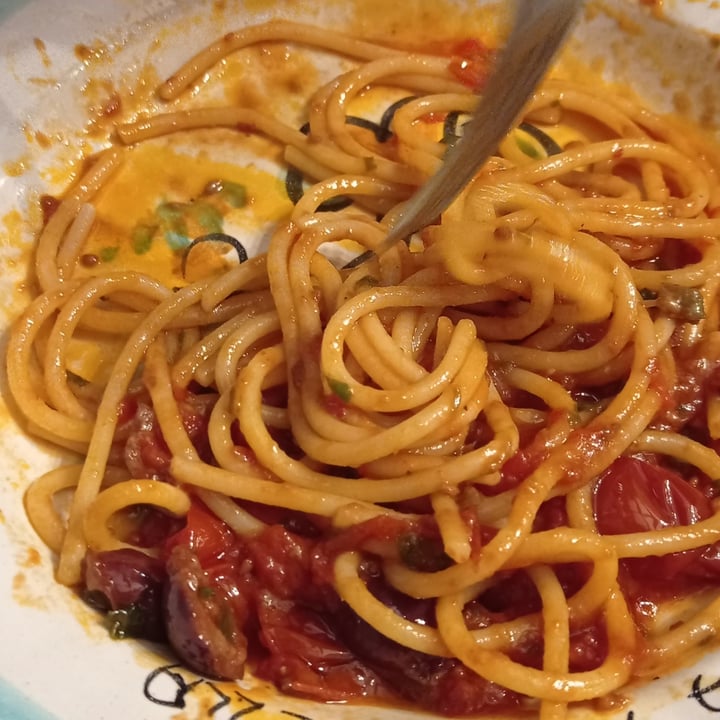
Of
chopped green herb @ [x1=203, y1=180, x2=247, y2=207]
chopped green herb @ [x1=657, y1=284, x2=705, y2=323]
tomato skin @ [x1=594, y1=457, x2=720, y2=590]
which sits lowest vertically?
tomato skin @ [x1=594, y1=457, x2=720, y2=590]

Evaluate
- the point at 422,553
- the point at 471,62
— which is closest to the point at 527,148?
the point at 471,62

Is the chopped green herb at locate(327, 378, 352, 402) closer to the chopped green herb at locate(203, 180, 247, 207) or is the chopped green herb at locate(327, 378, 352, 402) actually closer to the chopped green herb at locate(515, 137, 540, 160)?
the chopped green herb at locate(203, 180, 247, 207)

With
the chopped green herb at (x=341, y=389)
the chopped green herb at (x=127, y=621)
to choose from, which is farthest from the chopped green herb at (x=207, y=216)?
the chopped green herb at (x=127, y=621)

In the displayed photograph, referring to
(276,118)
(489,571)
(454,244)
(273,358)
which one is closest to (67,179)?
(276,118)

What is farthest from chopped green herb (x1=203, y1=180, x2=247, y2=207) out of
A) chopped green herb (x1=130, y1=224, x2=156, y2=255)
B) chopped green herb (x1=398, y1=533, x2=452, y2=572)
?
chopped green herb (x1=398, y1=533, x2=452, y2=572)

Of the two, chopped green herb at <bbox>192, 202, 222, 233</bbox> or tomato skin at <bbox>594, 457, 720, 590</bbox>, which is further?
chopped green herb at <bbox>192, 202, 222, 233</bbox>

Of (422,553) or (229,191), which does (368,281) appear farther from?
(229,191)

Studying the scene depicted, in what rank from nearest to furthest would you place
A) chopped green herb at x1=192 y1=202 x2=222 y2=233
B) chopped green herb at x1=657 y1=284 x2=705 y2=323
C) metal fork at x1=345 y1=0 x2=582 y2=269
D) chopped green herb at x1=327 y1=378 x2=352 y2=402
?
metal fork at x1=345 y1=0 x2=582 y2=269 < chopped green herb at x1=327 y1=378 x2=352 y2=402 < chopped green herb at x1=657 y1=284 x2=705 y2=323 < chopped green herb at x1=192 y1=202 x2=222 y2=233

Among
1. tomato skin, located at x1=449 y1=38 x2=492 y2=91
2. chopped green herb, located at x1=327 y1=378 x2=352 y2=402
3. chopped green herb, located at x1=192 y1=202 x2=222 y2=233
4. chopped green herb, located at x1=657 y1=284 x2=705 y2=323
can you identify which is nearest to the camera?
chopped green herb, located at x1=327 y1=378 x2=352 y2=402
